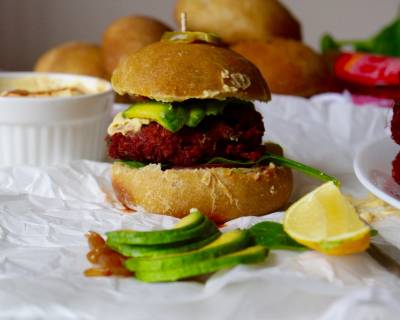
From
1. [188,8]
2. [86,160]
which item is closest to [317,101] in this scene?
[188,8]

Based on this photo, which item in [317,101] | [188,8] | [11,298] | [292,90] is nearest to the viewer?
[11,298]

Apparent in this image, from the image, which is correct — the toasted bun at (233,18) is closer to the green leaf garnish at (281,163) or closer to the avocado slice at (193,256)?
the green leaf garnish at (281,163)

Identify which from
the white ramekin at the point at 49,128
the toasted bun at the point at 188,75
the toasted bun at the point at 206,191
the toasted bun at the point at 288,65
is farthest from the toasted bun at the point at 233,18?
the toasted bun at the point at 206,191

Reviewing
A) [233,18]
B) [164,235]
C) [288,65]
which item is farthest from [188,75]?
[233,18]

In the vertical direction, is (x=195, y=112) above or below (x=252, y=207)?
above

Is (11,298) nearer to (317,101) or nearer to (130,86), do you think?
(130,86)

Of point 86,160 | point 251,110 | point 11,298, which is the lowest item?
point 86,160

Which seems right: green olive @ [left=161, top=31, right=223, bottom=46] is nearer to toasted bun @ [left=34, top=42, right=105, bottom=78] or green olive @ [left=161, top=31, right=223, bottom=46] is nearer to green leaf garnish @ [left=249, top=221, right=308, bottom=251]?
green leaf garnish @ [left=249, top=221, right=308, bottom=251]

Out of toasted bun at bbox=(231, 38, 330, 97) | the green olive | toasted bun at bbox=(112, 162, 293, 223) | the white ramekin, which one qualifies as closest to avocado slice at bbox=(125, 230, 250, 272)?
toasted bun at bbox=(112, 162, 293, 223)
